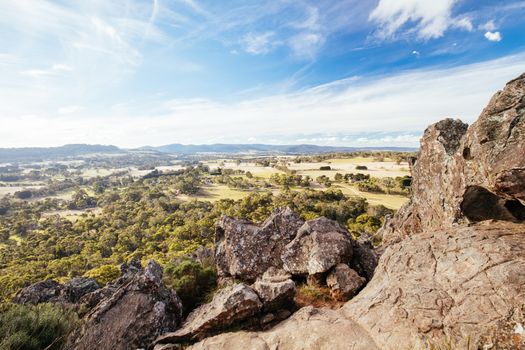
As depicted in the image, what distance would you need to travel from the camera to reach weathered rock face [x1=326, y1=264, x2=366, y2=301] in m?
13.1

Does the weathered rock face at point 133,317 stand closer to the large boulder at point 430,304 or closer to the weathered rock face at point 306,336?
the weathered rock face at point 306,336

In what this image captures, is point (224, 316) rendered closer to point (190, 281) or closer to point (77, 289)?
point (190, 281)

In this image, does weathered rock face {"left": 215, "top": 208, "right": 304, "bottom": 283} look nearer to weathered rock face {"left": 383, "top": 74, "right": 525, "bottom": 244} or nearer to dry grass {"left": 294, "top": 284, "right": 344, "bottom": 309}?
dry grass {"left": 294, "top": 284, "right": 344, "bottom": 309}

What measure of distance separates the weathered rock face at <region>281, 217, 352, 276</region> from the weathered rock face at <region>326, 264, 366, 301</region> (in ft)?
1.47

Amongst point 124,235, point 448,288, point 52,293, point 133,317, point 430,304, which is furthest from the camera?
point 124,235

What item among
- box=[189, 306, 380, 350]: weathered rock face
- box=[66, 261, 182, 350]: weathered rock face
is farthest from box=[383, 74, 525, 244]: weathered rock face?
box=[66, 261, 182, 350]: weathered rock face

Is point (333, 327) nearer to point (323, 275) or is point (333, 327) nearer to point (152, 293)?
point (323, 275)

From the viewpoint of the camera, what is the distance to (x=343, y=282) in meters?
13.5

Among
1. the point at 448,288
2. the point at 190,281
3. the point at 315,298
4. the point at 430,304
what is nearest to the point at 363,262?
the point at 315,298

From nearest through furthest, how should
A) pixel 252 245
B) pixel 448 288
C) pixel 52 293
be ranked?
1. pixel 448 288
2. pixel 252 245
3. pixel 52 293

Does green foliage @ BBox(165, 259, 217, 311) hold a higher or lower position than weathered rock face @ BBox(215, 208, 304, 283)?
lower

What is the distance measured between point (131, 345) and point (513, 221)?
1789 centimetres

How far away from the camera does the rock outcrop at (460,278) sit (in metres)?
8.24

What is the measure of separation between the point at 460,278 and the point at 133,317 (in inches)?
544
